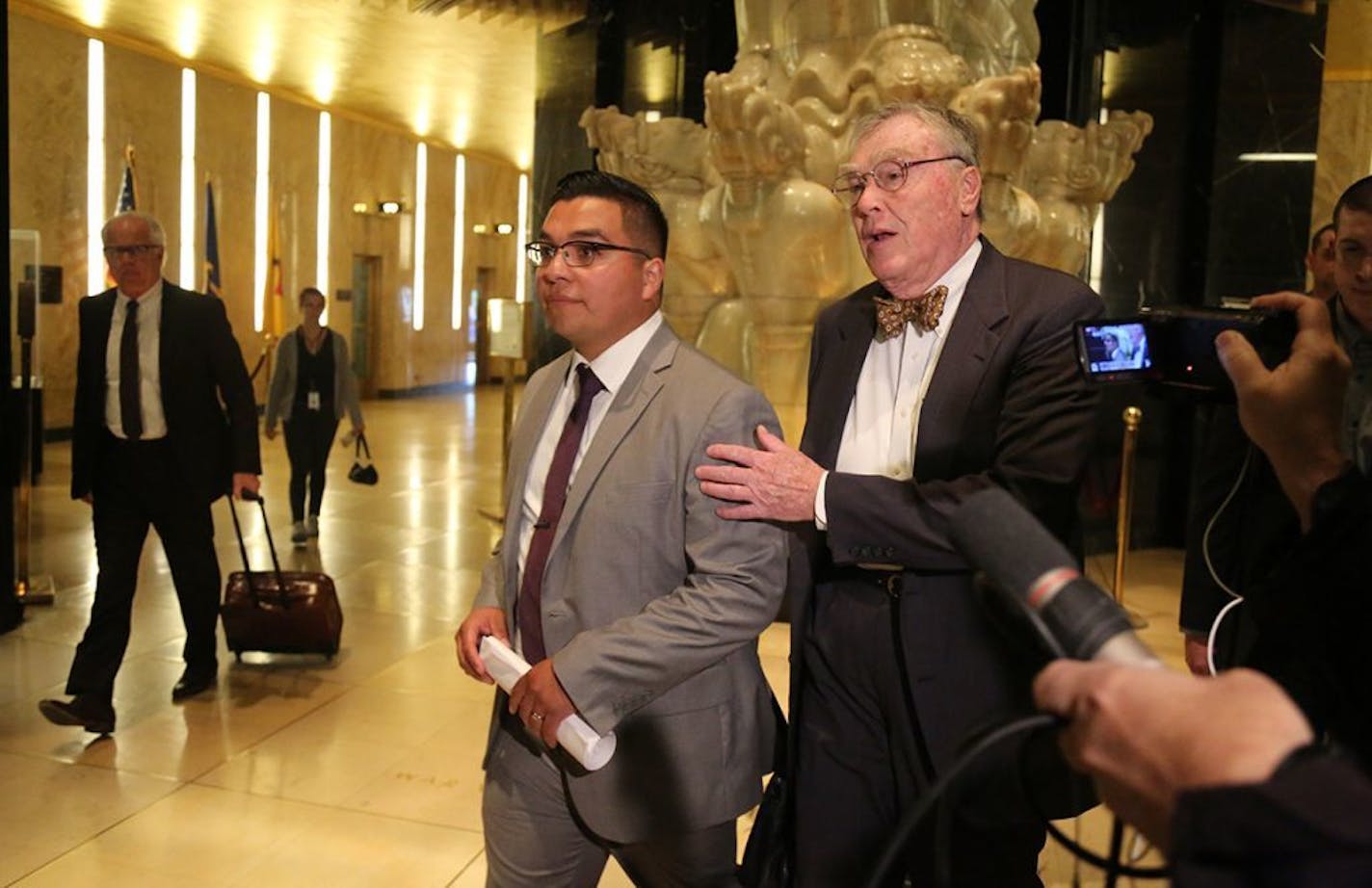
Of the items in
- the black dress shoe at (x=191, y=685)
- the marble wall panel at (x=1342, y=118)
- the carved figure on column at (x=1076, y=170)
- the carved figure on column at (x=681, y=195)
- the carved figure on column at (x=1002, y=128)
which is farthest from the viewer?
the marble wall panel at (x=1342, y=118)

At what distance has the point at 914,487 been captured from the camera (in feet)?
7.14

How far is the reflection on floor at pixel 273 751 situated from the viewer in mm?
3859

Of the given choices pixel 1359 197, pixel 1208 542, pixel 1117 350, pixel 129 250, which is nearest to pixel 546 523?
pixel 1117 350

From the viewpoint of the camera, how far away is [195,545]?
538 centimetres

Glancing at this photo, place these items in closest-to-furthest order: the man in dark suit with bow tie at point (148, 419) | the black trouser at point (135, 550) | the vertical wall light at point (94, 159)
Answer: the black trouser at point (135, 550) → the man in dark suit with bow tie at point (148, 419) → the vertical wall light at point (94, 159)

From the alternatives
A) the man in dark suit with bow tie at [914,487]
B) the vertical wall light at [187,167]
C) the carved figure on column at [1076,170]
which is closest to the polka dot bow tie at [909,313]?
the man in dark suit with bow tie at [914,487]

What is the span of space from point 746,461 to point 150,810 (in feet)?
9.51

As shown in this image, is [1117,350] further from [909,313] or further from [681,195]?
[681,195]

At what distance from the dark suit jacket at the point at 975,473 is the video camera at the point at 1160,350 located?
252 mm

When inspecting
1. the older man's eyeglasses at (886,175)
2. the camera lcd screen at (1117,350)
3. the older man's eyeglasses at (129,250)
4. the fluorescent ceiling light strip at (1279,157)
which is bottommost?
the camera lcd screen at (1117,350)

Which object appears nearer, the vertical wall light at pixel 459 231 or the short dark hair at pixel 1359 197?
the short dark hair at pixel 1359 197

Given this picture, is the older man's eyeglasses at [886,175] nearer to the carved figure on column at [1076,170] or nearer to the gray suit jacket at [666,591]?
the gray suit jacket at [666,591]

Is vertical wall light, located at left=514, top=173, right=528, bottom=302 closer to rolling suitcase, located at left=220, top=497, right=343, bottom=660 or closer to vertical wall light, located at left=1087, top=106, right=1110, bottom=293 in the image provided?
vertical wall light, located at left=1087, top=106, right=1110, bottom=293

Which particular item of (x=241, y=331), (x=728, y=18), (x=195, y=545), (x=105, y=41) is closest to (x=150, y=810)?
(x=195, y=545)
